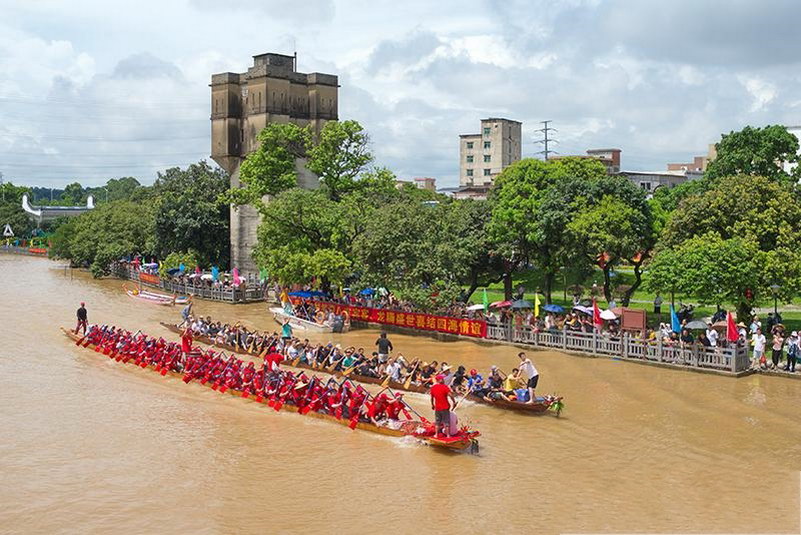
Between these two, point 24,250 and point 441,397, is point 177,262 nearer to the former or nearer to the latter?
point 441,397

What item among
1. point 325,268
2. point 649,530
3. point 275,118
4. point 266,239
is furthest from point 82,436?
point 275,118

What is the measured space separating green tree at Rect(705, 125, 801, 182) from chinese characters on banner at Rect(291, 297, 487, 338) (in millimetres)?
15683

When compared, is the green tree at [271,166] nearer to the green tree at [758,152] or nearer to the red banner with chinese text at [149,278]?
the red banner with chinese text at [149,278]

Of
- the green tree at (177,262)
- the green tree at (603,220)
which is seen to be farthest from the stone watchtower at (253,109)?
the green tree at (603,220)

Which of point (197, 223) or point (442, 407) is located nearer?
point (442, 407)

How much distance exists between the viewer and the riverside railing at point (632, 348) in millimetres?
24516

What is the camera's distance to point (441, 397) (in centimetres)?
1730

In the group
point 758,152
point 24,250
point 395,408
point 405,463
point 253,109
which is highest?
point 253,109

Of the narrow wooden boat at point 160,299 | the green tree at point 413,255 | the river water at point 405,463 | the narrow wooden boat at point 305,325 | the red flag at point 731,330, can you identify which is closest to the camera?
the river water at point 405,463

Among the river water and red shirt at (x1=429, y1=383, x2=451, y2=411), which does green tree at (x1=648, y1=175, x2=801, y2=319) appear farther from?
red shirt at (x1=429, y1=383, x2=451, y2=411)

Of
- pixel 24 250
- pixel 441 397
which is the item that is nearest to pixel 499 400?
pixel 441 397

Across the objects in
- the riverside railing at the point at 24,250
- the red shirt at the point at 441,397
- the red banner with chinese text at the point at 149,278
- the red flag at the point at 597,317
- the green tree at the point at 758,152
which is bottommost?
the red shirt at the point at 441,397

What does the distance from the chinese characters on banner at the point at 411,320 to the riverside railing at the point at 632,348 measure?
3.21ft

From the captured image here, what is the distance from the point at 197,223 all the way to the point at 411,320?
25.6m
